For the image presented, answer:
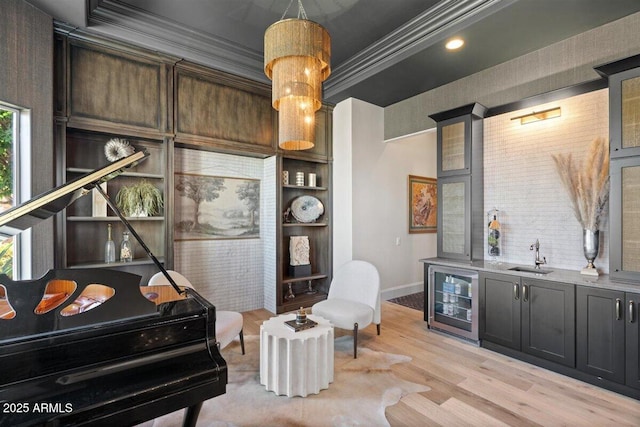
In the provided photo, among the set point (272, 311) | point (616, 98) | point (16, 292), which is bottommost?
point (272, 311)

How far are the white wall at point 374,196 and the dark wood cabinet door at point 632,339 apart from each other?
2.90 m

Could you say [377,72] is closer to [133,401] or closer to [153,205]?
[153,205]

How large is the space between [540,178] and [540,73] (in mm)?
Result: 1108

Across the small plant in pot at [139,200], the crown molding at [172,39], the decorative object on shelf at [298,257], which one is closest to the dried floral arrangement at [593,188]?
the decorative object on shelf at [298,257]

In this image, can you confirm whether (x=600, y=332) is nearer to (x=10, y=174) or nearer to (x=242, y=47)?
(x=242, y=47)

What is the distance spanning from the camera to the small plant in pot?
10.8 ft

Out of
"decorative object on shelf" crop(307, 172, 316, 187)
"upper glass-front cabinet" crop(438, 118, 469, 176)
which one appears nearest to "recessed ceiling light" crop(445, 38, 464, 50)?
"upper glass-front cabinet" crop(438, 118, 469, 176)

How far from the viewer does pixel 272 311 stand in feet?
14.2

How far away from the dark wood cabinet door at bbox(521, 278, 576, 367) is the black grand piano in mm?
2821

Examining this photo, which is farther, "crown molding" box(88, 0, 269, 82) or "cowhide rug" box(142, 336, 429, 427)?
"crown molding" box(88, 0, 269, 82)

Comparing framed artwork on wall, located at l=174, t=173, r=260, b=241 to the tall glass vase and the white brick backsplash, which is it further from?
the tall glass vase

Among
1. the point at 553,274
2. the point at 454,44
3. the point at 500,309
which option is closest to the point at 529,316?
the point at 500,309

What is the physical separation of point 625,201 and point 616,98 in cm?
86

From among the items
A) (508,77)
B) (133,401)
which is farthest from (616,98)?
(133,401)
